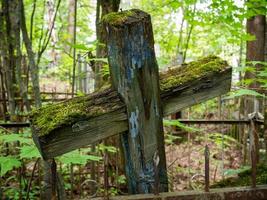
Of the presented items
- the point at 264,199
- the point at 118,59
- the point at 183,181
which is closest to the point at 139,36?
the point at 118,59

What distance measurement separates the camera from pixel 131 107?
56.9 inches

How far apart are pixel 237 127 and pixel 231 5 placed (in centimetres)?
549

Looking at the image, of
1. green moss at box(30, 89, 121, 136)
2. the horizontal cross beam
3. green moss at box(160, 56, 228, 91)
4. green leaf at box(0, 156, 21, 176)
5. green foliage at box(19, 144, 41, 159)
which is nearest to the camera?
green moss at box(30, 89, 121, 136)

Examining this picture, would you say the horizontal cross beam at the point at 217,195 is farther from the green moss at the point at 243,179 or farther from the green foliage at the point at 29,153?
the green foliage at the point at 29,153

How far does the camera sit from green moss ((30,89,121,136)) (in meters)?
1.32

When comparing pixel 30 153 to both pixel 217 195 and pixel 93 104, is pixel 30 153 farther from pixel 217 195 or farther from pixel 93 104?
pixel 217 195

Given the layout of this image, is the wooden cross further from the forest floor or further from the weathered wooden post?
the forest floor

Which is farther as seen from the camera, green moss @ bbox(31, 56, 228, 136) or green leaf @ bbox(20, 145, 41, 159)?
green leaf @ bbox(20, 145, 41, 159)

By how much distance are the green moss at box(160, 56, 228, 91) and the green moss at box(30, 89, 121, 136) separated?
0.92 ft

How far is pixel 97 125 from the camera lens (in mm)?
1415

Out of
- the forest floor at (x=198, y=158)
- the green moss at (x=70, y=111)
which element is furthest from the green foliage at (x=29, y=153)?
the forest floor at (x=198, y=158)

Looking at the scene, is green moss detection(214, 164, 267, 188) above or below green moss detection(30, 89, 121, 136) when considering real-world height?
below

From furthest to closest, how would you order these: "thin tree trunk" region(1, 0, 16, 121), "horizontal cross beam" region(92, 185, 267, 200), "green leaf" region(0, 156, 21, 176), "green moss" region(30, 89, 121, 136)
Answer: "thin tree trunk" region(1, 0, 16, 121) → "green leaf" region(0, 156, 21, 176) → "horizontal cross beam" region(92, 185, 267, 200) → "green moss" region(30, 89, 121, 136)

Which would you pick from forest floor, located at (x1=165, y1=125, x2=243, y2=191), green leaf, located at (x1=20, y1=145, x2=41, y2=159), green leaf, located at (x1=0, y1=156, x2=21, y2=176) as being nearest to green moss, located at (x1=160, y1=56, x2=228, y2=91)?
green leaf, located at (x1=20, y1=145, x2=41, y2=159)
